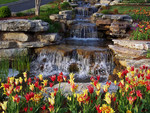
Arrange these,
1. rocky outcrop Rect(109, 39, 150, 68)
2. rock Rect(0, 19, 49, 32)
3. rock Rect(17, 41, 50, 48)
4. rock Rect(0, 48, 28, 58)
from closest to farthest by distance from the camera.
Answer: rocky outcrop Rect(109, 39, 150, 68)
rock Rect(0, 48, 28, 58)
rock Rect(0, 19, 49, 32)
rock Rect(17, 41, 50, 48)

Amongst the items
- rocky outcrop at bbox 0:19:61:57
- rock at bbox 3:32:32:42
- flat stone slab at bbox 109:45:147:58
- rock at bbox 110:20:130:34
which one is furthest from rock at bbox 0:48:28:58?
rock at bbox 110:20:130:34

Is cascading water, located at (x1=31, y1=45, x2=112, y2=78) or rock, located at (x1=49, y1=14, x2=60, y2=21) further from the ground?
rock, located at (x1=49, y1=14, x2=60, y2=21)

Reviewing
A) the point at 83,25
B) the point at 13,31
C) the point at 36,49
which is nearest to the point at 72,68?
the point at 36,49

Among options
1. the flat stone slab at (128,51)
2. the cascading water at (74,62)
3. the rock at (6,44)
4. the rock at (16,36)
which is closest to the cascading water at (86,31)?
the cascading water at (74,62)

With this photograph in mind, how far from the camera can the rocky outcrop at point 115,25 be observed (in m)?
11.1

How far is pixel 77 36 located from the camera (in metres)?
12.8

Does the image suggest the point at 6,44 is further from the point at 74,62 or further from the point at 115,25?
the point at 115,25

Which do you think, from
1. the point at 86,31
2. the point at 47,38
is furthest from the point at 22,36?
the point at 86,31

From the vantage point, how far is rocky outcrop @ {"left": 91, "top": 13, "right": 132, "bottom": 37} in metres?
11.1

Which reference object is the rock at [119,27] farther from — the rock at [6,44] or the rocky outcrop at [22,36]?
the rock at [6,44]

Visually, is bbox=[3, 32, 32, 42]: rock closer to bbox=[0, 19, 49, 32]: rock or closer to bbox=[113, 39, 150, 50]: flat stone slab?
bbox=[0, 19, 49, 32]: rock

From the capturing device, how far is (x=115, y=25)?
11.3m

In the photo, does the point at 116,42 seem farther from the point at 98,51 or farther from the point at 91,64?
the point at 91,64

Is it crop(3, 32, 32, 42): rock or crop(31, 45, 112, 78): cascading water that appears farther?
crop(3, 32, 32, 42): rock
